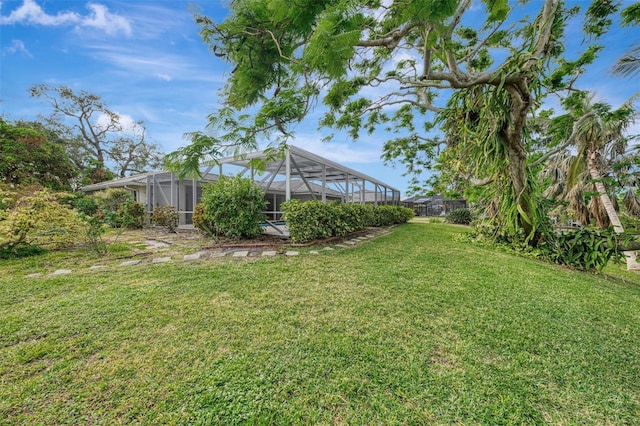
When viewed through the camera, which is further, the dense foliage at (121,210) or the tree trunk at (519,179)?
the dense foliage at (121,210)

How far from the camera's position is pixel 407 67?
25.8 feet

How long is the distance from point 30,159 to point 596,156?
25.2 m

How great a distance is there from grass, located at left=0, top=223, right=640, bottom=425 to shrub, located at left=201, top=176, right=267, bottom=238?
3.00 meters

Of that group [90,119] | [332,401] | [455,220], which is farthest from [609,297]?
[90,119]

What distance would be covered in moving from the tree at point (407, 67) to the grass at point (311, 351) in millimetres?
3123

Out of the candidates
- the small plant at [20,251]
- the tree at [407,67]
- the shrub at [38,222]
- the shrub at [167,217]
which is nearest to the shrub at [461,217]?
the tree at [407,67]

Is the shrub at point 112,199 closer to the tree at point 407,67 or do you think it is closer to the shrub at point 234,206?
the shrub at point 234,206

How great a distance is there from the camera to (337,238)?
7.30 meters

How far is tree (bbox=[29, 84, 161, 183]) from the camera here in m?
18.6

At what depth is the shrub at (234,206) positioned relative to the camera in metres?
6.72

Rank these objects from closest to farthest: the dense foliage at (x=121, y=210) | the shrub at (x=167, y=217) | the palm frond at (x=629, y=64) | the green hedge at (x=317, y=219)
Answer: the palm frond at (x=629, y=64), the green hedge at (x=317, y=219), the shrub at (x=167, y=217), the dense foliage at (x=121, y=210)

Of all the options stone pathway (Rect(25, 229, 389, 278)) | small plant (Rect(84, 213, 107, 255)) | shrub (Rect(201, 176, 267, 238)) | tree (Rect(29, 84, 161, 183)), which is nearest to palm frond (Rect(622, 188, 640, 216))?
stone pathway (Rect(25, 229, 389, 278))

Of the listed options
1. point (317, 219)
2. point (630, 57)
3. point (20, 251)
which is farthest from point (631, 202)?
point (20, 251)

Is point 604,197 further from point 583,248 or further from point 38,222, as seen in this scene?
point 38,222
